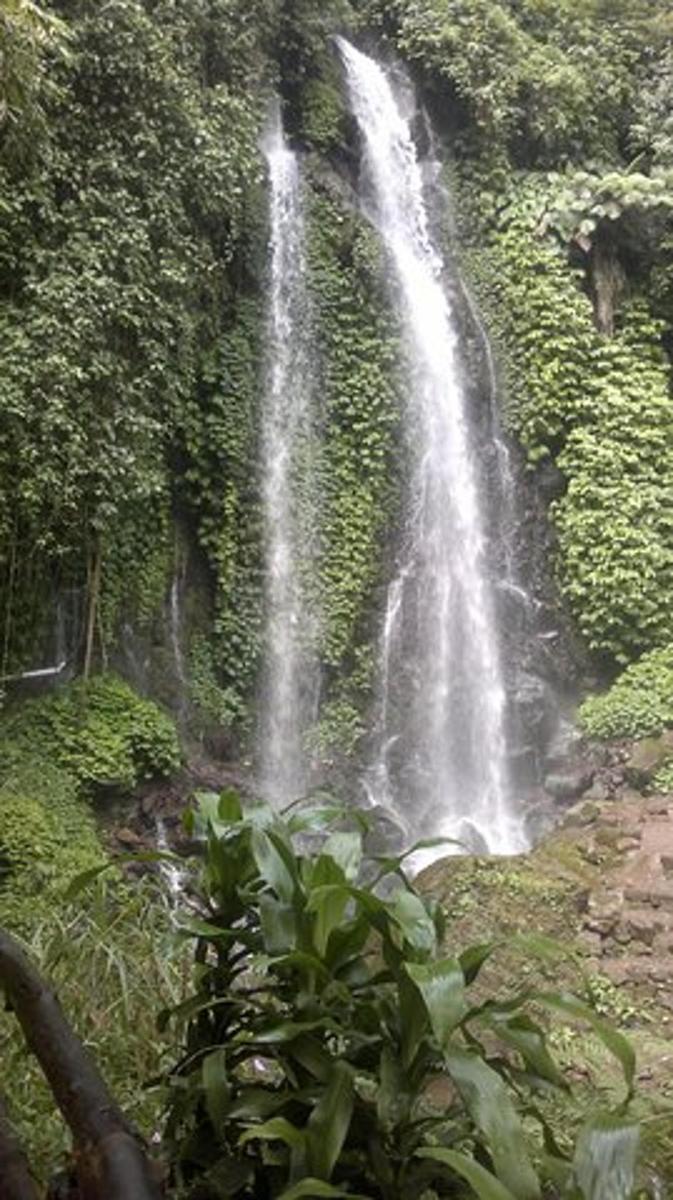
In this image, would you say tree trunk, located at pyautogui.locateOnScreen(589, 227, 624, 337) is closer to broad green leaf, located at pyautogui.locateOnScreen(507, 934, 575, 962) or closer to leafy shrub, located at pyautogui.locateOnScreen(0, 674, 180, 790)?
leafy shrub, located at pyautogui.locateOnScreen(0, 674, 180, 790)

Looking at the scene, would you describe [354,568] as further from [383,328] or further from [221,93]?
[221,93]

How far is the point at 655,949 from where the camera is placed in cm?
609

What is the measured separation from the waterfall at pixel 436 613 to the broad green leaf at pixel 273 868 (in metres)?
7.69

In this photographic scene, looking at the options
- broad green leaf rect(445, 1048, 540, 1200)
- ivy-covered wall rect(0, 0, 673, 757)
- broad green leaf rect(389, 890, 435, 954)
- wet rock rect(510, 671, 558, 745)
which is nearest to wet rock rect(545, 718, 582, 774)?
wet rock rect(510, 671, 558, 745)

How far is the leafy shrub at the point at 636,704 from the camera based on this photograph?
977 cm

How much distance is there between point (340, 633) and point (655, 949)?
467cm

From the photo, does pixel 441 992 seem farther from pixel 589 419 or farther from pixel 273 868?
pixel 589 419

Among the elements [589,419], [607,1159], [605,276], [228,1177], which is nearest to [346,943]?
→ [228,1177]

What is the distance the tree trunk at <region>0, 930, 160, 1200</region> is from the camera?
122 centimetres

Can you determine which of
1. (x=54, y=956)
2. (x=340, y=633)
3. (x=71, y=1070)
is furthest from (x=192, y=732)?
(x=71, y=1070)

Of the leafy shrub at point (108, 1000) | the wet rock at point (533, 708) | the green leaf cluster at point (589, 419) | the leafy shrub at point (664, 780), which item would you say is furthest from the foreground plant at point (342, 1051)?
the green leaf cluster at point (589, 419)

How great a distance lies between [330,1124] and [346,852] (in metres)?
0.42

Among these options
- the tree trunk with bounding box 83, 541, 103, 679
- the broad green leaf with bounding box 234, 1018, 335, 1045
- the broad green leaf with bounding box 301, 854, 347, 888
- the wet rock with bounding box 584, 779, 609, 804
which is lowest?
the broad green leaf with bounding box 234, 1018, 335, 1045

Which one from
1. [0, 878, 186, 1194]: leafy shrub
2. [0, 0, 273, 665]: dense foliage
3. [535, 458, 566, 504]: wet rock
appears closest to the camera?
[0, 878, 186, 1194]: leafy shrub
